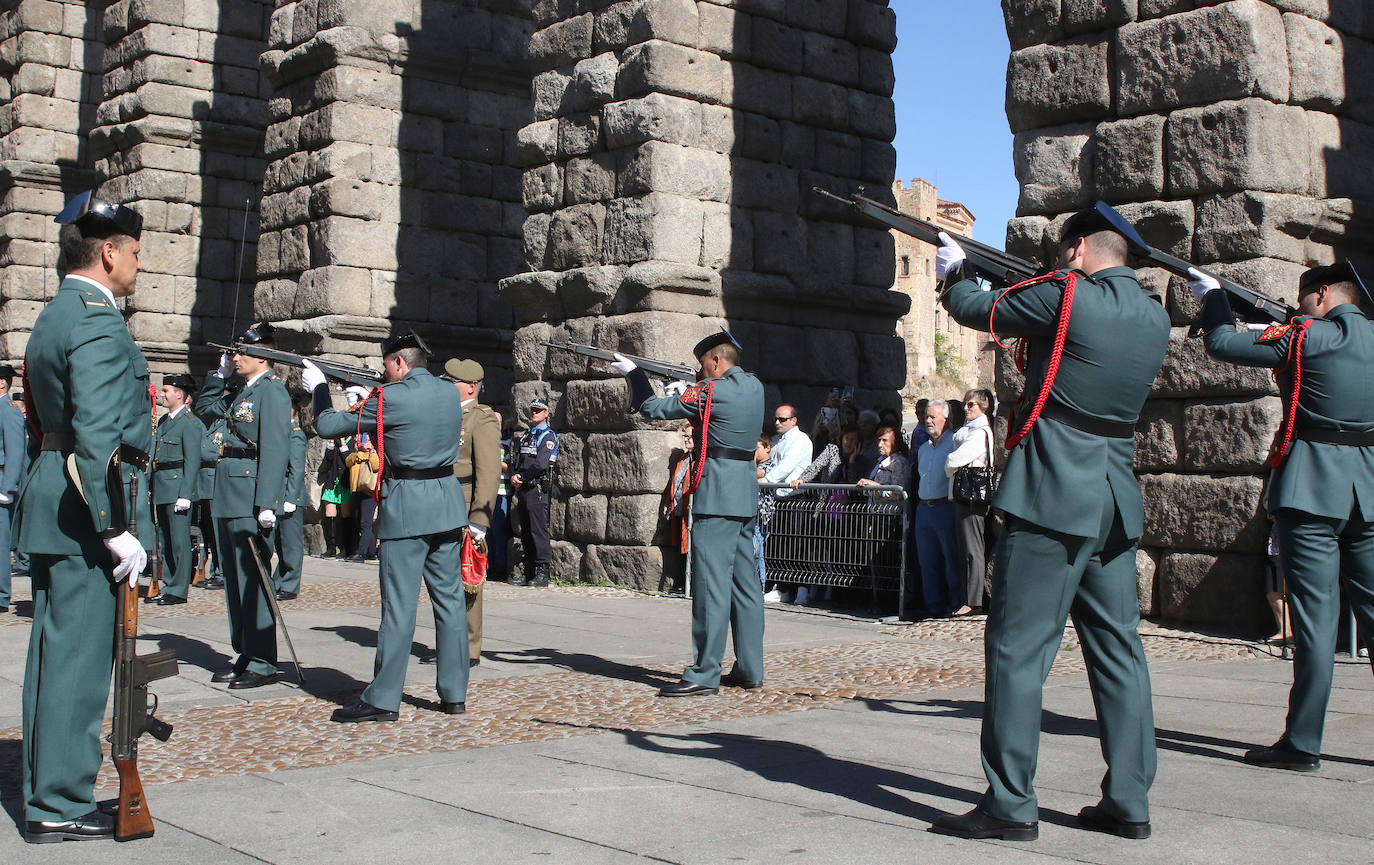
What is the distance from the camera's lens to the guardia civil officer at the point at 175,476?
11.3 meters

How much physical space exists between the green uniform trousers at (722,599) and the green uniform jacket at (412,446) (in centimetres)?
125

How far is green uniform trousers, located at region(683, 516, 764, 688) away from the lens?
713 cm

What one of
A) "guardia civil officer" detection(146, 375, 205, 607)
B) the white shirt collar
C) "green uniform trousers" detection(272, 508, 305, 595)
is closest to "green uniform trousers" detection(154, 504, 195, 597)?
"guardia civil officer" detection(146, 375, 205, 607)

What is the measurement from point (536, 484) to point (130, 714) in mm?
Answer: 8260

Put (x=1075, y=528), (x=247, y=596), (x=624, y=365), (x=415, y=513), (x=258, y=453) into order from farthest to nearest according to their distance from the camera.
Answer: (x=624, y=365)
(x=258, y=453)
(x=247, y=596)
(x=415, y=513)
(x=1075, y=528)

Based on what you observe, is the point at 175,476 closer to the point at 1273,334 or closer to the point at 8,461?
the point at 8,461

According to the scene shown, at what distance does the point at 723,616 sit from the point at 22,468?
6.54 metres

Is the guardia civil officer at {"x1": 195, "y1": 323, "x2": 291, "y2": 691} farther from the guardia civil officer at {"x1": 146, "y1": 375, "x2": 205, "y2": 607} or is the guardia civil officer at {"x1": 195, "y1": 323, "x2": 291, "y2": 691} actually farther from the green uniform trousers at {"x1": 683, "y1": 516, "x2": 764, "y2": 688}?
the guardia civil officer at {"x1": 146, "y1": 375, "x2": 205, "y2": 607}

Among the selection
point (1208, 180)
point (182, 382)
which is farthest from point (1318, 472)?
point (182, 382)

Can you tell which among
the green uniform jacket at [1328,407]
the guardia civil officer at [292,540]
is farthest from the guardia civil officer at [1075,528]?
the guardia civil officer at [292,540]

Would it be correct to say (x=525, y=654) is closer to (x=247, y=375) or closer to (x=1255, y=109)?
(x=247, y=375)

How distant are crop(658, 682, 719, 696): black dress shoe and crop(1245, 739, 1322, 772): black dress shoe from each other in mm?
2604

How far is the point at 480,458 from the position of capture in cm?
815

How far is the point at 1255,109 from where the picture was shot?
335 inches
